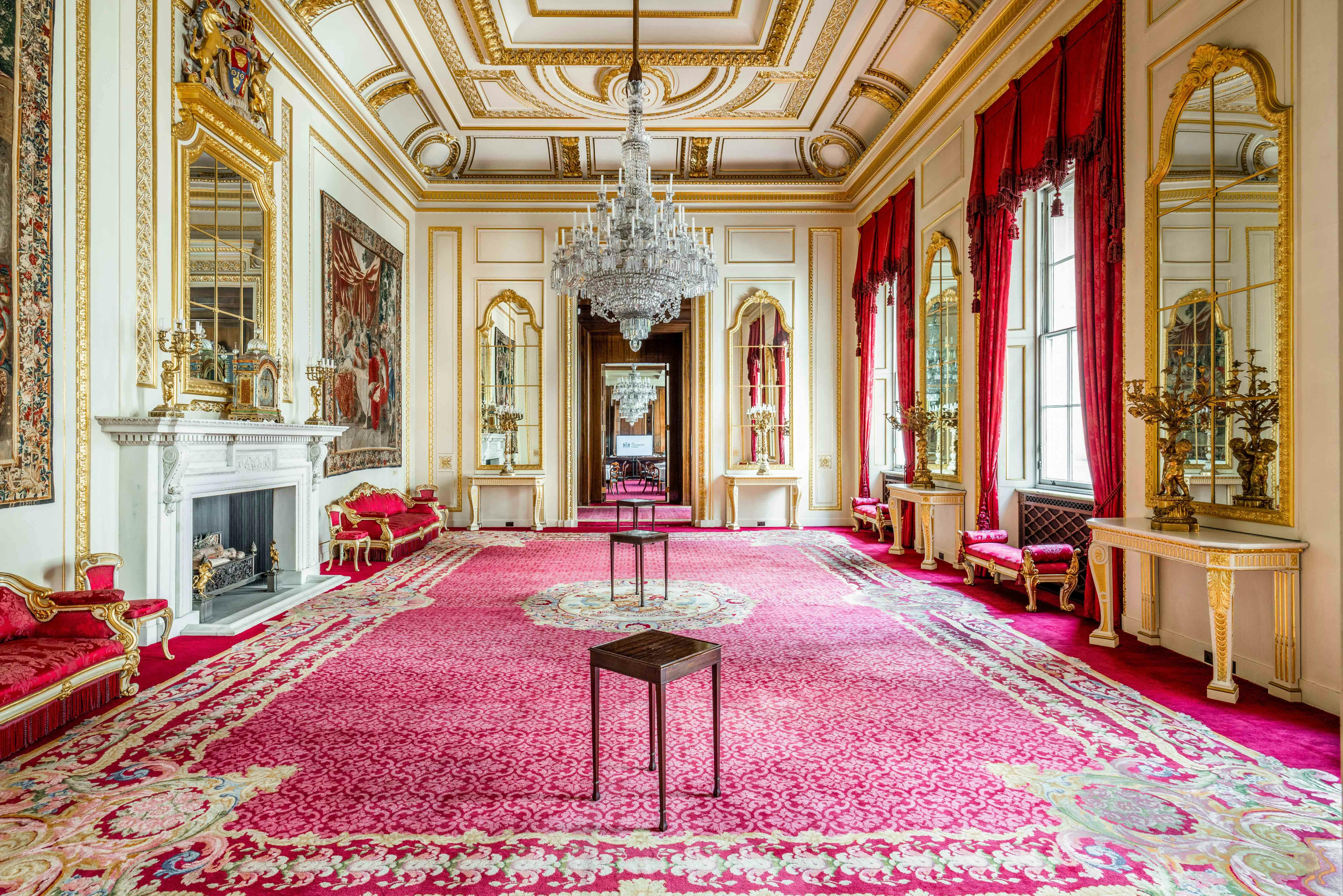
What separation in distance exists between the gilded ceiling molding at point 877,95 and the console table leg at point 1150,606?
6.18m

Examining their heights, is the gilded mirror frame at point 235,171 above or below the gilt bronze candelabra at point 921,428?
above

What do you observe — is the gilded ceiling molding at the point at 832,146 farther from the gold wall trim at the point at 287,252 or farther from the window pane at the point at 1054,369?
the gold wall trim at the point at 287,252

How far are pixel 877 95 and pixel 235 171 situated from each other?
7.16 m

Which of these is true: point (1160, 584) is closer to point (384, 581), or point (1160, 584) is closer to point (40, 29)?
point (384, 581)

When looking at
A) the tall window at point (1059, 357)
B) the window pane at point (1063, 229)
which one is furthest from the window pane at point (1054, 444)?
the window pane at point (1063, 229)

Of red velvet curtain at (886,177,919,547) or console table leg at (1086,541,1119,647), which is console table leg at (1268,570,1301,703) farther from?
red velvet curtain at (886,177,919,547)

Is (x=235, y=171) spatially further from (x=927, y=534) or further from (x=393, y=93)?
(x=927, y=534)

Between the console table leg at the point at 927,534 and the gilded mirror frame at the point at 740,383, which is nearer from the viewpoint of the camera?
the console table leg at the point at 927,534

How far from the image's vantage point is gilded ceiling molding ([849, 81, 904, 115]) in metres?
8.90

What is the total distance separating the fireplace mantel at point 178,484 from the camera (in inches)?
187

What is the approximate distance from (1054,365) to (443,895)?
681 centimetres

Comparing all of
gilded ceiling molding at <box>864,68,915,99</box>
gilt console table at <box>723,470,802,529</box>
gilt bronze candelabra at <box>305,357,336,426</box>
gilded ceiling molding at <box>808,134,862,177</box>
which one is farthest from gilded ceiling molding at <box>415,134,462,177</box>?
gilt console table at <box>723,470,802,529</box>

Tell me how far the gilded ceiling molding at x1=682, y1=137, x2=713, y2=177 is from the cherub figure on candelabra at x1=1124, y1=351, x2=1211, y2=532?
7.78 metres

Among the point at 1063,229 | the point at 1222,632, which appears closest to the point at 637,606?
the point at 1222,632
